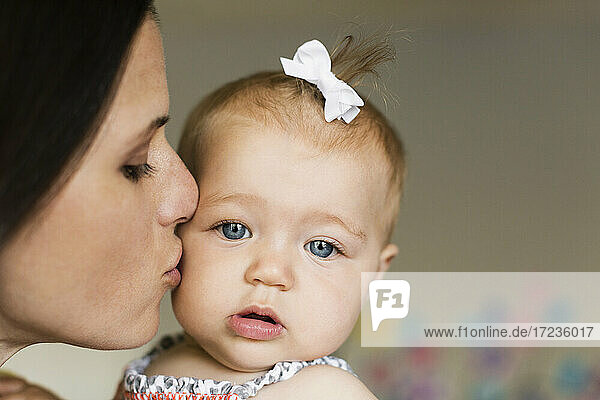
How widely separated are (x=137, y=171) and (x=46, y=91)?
170 millimetres

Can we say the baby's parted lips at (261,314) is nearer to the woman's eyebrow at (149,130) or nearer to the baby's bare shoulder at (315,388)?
the baby's bare shoulder at (315,388)

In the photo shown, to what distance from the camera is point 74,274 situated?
920 millimetres

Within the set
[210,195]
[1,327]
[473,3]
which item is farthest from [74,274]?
[473,3]

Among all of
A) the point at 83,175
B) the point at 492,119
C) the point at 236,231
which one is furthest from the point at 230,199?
the point at 492,119

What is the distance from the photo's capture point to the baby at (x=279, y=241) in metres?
1.08

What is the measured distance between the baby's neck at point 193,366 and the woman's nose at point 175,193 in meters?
0.22

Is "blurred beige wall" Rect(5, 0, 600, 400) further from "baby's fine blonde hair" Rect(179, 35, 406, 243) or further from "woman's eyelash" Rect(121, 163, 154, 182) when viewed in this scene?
"woman's eyelash" Rect(121, 163, 154, 182)

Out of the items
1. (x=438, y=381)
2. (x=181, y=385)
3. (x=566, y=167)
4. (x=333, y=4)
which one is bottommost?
(x=438, y=381)

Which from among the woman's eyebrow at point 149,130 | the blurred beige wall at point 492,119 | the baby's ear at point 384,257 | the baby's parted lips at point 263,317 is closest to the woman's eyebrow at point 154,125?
the woman's eyebrow at point 149,130

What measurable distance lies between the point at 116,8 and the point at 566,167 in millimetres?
1920

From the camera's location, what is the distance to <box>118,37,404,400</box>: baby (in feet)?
3.53

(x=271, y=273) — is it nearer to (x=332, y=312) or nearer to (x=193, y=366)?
(x=332, y=312)

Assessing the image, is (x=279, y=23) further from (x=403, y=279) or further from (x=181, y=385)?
(x=181, y=385)

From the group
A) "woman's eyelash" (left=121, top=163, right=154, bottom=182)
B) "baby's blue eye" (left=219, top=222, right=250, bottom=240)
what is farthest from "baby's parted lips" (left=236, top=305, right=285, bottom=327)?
"woman's eyelash" (left=121, top=163, right=154, bottom=182)
